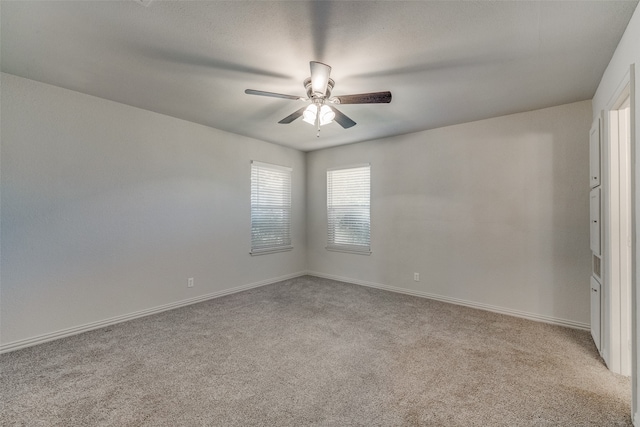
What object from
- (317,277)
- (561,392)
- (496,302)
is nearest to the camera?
(561,392)

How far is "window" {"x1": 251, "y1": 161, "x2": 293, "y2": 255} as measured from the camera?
4.75 metres

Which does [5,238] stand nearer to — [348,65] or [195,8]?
[195,8]

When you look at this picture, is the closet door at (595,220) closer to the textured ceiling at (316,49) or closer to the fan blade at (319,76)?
the textured ceiling at (316,49)

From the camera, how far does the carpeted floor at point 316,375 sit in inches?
68.8

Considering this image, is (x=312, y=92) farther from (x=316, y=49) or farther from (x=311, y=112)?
(x=316, y=49)

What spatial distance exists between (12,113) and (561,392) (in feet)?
16.8

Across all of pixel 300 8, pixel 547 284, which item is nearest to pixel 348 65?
pixel 300 8

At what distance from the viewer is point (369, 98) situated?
2322 millimetres

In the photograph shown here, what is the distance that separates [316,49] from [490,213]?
302 centimetres

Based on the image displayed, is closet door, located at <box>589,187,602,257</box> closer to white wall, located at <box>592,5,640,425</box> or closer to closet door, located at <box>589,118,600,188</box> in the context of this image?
closet door, located at <box>589,118,600,188</box>

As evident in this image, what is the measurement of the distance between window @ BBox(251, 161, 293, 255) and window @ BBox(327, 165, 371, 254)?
2.64ft

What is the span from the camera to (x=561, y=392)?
6.47ft

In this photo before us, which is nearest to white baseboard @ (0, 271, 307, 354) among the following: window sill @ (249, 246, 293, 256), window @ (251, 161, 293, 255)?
window sill @ (249, 246, 293, 256)

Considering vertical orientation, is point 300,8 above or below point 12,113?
above
